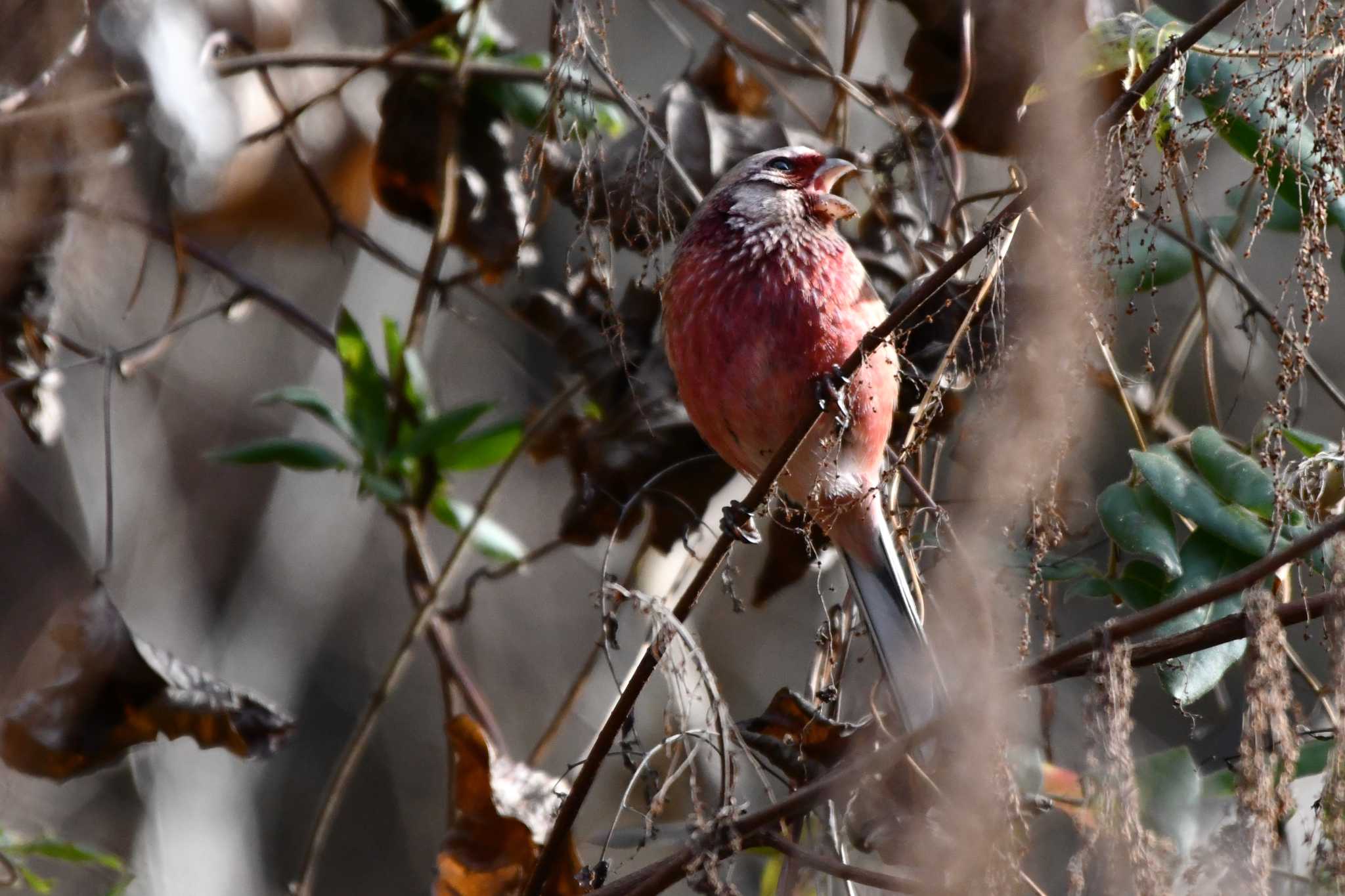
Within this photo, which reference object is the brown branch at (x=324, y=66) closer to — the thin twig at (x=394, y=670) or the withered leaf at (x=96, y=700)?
the thin twig at (x=394, y=670)

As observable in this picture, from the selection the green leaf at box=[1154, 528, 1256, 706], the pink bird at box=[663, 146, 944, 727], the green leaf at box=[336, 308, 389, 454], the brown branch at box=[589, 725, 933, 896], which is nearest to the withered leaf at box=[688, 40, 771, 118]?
the pink bird at box=[663, 146, 944, 727]

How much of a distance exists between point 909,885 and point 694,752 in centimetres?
33

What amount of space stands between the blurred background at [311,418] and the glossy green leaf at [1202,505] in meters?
0.39

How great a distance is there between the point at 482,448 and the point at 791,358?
1.09 m

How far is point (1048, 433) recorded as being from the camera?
1.35m

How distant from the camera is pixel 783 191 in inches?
123

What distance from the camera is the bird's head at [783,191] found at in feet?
10.1

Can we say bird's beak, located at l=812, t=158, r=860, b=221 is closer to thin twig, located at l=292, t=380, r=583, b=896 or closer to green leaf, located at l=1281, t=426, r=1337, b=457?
thin twig, located at l=292, t=380, r=583, b=896

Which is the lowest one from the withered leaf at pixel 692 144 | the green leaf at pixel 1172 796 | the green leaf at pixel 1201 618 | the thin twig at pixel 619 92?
the green leaf at pixel 1172 796

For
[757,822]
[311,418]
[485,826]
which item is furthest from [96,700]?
[311,418]

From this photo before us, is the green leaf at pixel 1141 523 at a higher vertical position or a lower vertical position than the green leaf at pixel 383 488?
lower

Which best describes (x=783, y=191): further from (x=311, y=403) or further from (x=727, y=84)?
(x=311, y=403)

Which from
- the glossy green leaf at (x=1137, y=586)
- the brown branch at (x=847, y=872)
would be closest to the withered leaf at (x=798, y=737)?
the brown branch at (x=847, y=872)

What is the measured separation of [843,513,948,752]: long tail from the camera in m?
2.58
